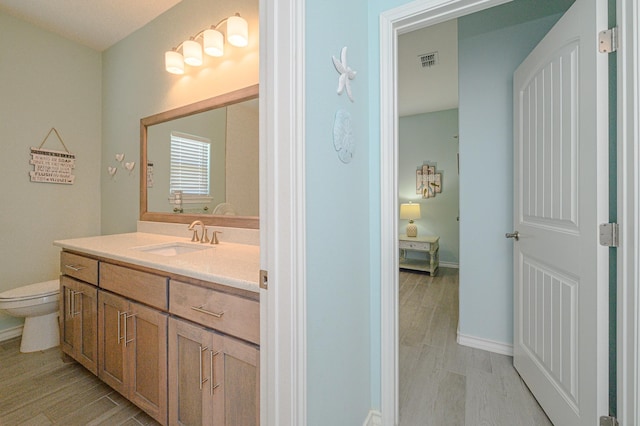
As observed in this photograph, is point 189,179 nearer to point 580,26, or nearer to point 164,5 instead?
point 164,5

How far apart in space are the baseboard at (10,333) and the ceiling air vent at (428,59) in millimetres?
4476

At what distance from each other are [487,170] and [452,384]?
4.81ft

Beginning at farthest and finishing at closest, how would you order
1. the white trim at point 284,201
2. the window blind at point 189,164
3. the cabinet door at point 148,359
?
the window blind at point 189,164 → the cabinet door at point 148,359 → the white trim at point 284,201

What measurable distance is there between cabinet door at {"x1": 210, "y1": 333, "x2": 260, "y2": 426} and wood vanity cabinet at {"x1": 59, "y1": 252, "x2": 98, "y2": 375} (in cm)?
101

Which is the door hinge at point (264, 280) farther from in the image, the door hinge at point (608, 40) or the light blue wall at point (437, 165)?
the light blue wall at point (437, 165)

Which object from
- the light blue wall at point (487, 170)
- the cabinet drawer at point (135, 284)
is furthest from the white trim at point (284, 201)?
the light blue wall at point (487, 170)

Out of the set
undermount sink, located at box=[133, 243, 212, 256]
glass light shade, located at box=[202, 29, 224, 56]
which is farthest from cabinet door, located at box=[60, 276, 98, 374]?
glass light shade, located at box=[202, 29, 224, 56]

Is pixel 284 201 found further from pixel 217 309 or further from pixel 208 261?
pixel 208 261

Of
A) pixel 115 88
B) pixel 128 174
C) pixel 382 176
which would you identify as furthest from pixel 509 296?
pixel 115 88

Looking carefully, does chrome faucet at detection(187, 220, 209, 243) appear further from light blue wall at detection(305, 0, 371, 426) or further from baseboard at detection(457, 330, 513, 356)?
baseboard at detection(457, 330, 513, 356)

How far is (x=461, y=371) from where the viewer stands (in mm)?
1818

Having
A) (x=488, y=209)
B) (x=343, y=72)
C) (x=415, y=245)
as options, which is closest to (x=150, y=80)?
(x=343, y=72)

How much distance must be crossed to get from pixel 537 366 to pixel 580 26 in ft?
5.40

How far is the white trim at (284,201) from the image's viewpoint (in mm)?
812
